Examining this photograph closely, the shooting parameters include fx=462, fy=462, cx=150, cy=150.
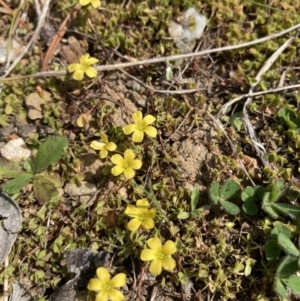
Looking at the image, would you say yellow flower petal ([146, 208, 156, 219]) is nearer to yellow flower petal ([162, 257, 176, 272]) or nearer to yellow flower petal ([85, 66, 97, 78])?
yellow flower petal ([162, 257, 176, 272])

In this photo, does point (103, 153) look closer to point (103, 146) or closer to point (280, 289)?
point (103, 146)

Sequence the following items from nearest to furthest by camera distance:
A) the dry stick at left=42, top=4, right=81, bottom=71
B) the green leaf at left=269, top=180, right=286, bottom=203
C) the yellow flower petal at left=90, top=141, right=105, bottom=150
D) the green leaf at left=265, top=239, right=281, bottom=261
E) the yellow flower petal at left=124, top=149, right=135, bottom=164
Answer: the green leaf at left=265, top=239, right=281, bottom=261 → the green leaf at left=269, top=180, right=286, bottom=203 → the yellow flower petal at left=124, top=149, right=135, bottom=164 → the yellow flower petal at left=90, top=141, right=105, bottom=150 → the dry stick at left=42, top=4, right=81, bottom=71

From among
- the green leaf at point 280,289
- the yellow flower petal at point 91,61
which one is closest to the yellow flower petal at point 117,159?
the yellow flower petal at point 91,61

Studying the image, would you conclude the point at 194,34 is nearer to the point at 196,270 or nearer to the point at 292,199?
the point at 292,199

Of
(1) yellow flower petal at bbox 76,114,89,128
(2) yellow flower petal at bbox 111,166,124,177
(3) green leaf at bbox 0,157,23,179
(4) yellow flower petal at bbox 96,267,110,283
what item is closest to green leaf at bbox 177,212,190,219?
(2) yellow flower petal at bbox 111,166,124,177

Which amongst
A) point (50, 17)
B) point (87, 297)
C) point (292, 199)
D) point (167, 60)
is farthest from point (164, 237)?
point (50, 17)

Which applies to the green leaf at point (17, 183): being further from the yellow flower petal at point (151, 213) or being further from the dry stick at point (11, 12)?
the dry stick at point (11, 12)
